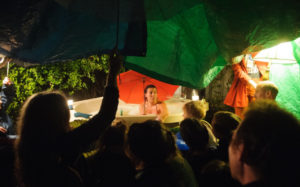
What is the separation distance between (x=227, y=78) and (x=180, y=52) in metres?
10.1

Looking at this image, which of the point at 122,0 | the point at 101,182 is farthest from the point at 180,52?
the point at 101,182

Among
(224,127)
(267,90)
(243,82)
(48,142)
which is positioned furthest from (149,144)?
(243,82)

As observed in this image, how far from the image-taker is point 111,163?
181cm

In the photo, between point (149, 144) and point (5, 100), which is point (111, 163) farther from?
point (5, 100)

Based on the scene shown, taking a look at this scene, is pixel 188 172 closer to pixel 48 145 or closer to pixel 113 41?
pixel 48 145

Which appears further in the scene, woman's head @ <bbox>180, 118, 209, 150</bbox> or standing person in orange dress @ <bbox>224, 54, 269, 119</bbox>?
standing person in orange dress @ <bbox>224, 54, 269, 119</bbox>

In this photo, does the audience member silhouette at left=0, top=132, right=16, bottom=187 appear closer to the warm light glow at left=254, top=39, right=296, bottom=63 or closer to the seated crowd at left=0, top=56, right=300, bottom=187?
the seated crowd at left=0, top=56, right=300, bottom=187

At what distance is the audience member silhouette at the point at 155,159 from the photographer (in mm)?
1434

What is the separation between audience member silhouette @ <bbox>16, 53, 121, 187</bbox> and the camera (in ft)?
4.13

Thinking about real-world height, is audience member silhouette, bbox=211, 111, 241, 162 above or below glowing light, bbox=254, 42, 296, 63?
below

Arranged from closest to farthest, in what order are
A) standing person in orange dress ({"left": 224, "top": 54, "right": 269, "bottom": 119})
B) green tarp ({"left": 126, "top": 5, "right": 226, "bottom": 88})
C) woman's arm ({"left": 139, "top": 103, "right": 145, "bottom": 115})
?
green tarp ({"left": 126, "top": 5, "right": 226, "bottom": 88}) < standing person in orange dress ({"left": 224, "top": 54, "right": 269, "bottom": 119}) < woman's arm ({"left": 139, "top": 103, "right": 145, "bottom": 115})


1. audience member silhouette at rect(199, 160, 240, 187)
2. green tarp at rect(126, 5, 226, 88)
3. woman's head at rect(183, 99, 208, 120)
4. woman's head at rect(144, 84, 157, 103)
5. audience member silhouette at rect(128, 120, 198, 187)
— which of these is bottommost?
audience member silhouette at rect(199, 160, 240, 187)

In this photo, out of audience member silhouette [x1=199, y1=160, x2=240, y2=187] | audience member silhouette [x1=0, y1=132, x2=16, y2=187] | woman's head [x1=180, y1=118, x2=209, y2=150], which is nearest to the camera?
audience member silhouette [x1=199, y1=160, x2=240, y2=187]

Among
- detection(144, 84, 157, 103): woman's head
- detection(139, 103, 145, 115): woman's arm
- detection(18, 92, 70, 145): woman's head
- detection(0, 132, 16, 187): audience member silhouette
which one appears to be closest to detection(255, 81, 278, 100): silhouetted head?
detection(144, 84, 157, 103): woman's head
